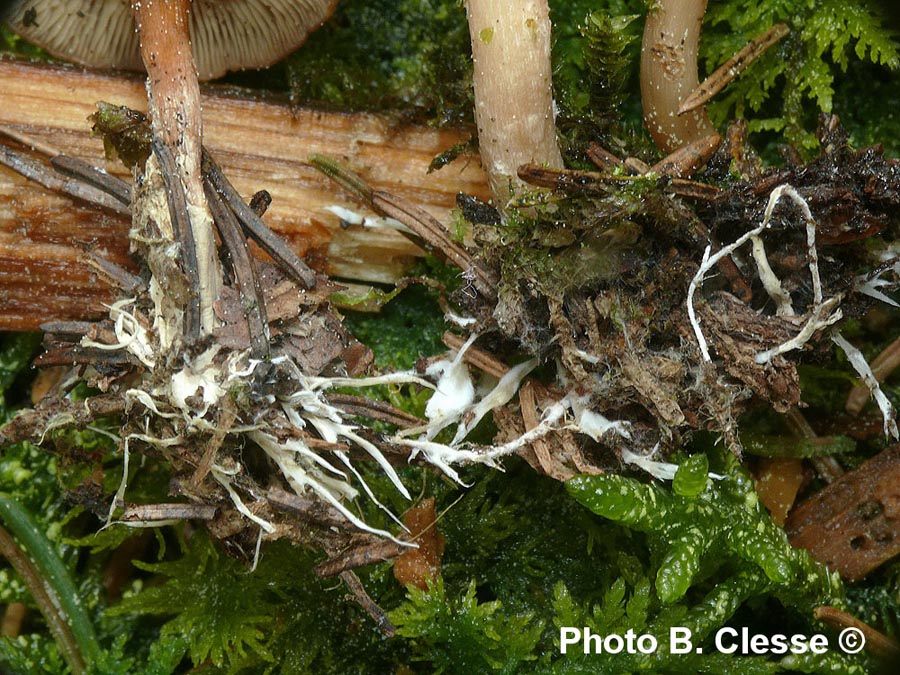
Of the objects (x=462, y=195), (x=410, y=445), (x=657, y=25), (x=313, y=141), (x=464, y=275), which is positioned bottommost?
(x=410, y=445)

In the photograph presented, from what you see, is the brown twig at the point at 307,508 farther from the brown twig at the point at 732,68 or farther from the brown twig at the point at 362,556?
the brown twig at the point at 732,68

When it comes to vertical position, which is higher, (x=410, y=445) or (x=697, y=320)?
(x=697, y=320)

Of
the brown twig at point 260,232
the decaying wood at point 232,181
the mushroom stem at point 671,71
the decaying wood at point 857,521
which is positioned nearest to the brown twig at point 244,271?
the brown twig at point 260,232

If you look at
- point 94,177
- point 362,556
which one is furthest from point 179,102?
point 362,556

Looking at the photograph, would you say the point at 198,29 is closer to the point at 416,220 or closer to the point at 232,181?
the point at 232,181

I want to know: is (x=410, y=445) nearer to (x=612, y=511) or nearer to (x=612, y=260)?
(x=612, y=511)

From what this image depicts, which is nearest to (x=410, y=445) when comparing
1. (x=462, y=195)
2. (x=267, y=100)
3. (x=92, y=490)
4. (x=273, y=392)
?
(x=273, y=392)

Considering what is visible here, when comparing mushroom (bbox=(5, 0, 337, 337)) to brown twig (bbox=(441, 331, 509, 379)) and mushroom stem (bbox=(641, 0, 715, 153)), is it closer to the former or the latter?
brown twig (bbox=(441, 331, 509, 379))
